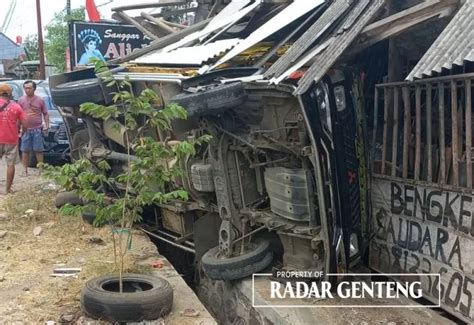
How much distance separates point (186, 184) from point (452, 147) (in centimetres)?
281

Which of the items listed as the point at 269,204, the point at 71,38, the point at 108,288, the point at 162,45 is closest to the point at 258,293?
the point at 269,204

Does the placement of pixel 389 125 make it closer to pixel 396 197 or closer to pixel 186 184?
pixel 396 197

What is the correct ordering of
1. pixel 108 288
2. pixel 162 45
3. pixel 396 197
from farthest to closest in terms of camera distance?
1. pixel 162 45
2. pixel 108 288
3. pixel 396 197

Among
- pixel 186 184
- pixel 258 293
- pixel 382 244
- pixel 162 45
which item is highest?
pixel 162 45

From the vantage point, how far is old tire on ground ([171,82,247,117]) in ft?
16.4

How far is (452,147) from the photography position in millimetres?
4363

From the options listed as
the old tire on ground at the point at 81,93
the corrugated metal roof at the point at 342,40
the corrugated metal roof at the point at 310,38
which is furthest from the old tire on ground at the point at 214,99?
the old tire on ground at the point at 81,93

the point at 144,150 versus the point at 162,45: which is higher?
the point at 162,45

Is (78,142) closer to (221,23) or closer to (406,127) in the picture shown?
(221,23)

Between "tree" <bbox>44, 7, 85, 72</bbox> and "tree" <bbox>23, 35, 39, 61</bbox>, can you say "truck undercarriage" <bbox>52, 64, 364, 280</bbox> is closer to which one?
"tree" <bbox>44, 7, 85, 72</bbox>

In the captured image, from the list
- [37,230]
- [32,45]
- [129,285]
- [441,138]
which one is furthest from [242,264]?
[32,45]

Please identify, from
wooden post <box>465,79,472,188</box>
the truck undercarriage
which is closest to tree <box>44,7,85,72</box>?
the truck undercarriage

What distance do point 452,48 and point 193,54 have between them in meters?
3.43

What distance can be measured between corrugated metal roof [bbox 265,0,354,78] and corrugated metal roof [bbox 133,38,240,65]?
4.19 ft
